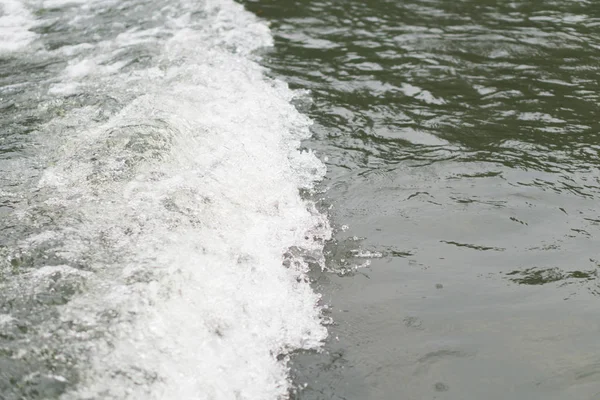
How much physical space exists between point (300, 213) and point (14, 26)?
5.43 m

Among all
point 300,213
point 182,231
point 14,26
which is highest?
point 14,26

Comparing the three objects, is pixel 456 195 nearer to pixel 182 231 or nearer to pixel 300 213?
pixel 300 213

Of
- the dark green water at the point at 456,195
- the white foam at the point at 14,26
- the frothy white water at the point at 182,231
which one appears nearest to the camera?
the frothy white water at the point at 182,231

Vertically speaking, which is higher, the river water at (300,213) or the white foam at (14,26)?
the white foam at (14,26)

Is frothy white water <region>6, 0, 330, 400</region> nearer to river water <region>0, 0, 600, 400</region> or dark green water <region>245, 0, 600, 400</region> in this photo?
river water <region>0, 0, 600, 400</region>

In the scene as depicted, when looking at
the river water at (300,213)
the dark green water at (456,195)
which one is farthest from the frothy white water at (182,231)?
the dark green water at (456,195)

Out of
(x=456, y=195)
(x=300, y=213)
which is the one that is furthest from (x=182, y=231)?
(x=456, y=195)

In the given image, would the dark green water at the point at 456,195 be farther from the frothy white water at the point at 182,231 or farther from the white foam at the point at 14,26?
the white foam at the point at 14,26

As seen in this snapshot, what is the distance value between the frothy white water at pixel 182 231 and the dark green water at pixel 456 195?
0.93 feet

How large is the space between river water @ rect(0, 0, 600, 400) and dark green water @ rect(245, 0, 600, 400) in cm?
2

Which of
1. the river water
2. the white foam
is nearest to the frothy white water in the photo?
the river water

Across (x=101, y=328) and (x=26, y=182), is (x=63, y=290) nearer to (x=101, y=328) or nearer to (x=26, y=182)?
(x=101, y=328)

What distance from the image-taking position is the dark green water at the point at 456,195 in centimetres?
338

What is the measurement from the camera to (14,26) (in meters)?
7.77
